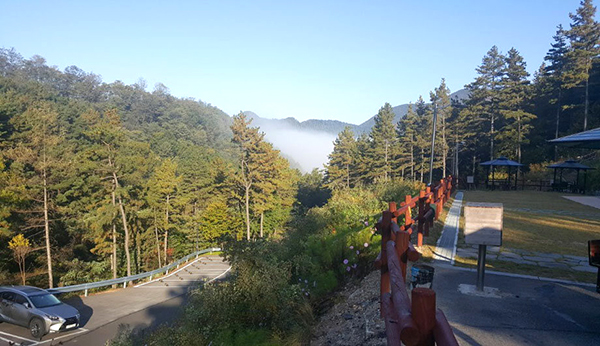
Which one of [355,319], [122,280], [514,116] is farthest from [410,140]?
[355,319]

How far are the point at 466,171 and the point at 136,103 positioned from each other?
5333 inches

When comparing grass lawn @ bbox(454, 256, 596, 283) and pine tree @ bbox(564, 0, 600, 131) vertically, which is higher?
pine tree @ bbox(564, 0, 600, 131)

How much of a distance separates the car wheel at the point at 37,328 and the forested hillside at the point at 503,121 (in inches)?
1393

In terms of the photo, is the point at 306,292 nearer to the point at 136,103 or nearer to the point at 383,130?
the point at 383,130

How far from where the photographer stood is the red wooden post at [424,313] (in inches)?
60.6

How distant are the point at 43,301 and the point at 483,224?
1348cm

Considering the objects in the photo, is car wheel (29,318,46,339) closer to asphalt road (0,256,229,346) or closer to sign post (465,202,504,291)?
asphalt road (0,256,229,346)

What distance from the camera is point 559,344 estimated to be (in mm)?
4301

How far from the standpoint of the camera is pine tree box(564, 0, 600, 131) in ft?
130

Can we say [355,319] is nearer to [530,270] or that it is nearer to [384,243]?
[384,243]

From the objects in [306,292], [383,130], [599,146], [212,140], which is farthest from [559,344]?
[212,140]

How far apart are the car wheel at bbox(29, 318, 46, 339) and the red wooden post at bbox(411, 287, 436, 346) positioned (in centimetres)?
1338

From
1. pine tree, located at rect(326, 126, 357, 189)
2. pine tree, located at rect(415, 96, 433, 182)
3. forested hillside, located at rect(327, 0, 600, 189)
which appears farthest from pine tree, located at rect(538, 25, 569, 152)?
pine tree, located at rect(326, 126, 357, 189)

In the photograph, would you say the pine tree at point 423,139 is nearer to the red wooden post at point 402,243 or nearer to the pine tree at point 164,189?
the pine tree at point 164,189
